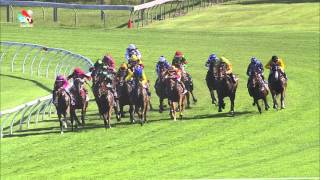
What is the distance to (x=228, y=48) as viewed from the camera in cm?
4550

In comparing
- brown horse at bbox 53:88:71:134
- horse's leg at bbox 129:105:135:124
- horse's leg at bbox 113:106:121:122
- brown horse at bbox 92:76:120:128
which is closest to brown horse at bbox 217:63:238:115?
horse's leg at bbox 129:105:135:124

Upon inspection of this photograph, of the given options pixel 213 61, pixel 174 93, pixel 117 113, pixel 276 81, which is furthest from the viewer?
pixel 276 81

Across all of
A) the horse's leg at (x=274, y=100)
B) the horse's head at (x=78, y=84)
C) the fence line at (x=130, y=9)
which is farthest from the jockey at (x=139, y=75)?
the fence line at (x=130, y=9)

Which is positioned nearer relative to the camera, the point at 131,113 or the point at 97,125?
the point at 131,113

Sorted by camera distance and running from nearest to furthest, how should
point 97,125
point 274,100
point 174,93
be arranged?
point 97,125 < point 174,93 < point 274,100

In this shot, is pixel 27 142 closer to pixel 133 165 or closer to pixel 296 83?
pixel 133 165

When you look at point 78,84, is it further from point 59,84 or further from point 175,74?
point 175,74

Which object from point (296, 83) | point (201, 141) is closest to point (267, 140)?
point (201, 141)

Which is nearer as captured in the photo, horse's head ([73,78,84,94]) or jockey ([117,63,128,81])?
horse's head ([73,78,84,94])

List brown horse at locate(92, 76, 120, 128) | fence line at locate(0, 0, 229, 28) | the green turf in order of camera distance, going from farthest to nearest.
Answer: fence line at locate(0, 0, 229, 28)
brown horse at locate(92, 76, 120, 128)
the green turf

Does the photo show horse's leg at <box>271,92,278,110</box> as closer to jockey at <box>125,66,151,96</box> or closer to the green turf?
the green turf

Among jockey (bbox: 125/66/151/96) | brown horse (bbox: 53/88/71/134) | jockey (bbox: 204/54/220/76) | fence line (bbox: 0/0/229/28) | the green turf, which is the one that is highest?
fence line (bbox: 0/0/229/28)

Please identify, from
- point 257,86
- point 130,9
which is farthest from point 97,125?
point 130,9

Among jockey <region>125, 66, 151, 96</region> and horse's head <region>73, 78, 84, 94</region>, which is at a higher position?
jockey <region>125, 66, 151, 96</region>
